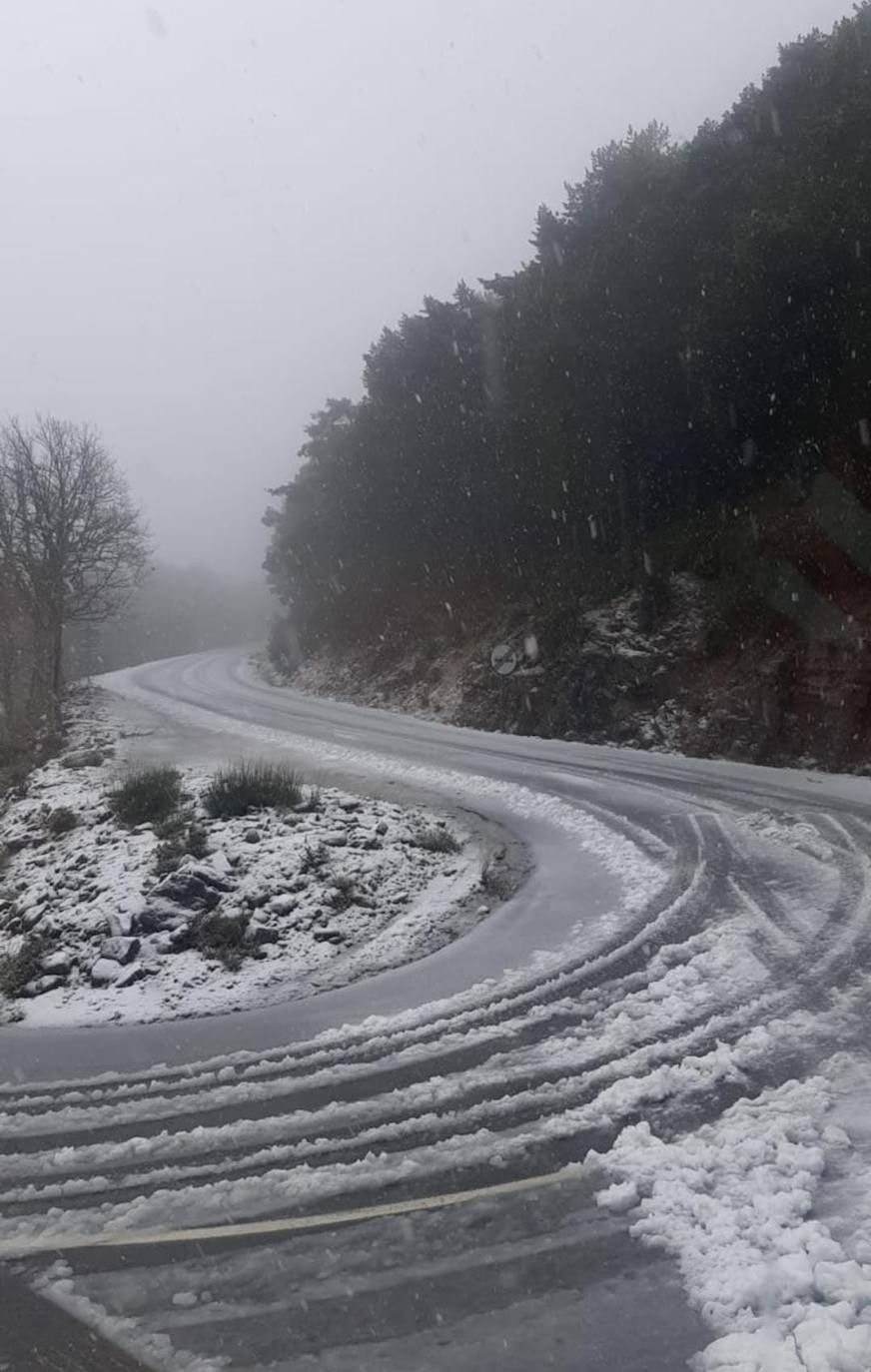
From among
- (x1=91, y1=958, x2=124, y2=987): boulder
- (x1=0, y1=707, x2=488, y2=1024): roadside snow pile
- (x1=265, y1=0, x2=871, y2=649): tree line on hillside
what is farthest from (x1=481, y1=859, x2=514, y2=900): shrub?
(x1=265, y1=0, x2=871, y2=649): tree line on hillside

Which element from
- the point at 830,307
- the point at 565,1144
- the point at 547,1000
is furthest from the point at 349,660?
the point at 565,1144

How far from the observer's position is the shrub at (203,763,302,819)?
13.0 m

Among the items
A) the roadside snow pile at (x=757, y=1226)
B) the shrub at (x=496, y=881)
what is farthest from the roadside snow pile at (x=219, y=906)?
the roadside snow pile at (x=757, y=1226)

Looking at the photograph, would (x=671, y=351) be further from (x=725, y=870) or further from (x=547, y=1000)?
(x=547, y=1000)

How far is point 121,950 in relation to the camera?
936 centimetres

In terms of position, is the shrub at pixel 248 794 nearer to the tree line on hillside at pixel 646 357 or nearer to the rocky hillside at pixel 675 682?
the rocky hillside at pixel 675 682

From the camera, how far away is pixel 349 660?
34875mm

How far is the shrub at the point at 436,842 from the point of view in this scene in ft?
41.2

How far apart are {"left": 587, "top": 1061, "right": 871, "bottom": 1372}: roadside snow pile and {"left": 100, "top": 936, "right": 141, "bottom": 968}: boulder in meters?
5.88

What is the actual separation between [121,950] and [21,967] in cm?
109

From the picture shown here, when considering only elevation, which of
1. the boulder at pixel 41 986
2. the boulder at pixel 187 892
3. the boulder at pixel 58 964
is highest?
the boulder at pixel 187 892

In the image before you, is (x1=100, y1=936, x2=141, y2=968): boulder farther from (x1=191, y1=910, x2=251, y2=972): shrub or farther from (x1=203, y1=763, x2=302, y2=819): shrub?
(x1=203, y1=763, x2=302, y2=819): shrub

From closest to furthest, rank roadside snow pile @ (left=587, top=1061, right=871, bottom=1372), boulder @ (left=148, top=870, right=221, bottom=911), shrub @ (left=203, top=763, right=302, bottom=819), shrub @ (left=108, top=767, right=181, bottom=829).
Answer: roadside snow pile @ (left=587, top=1061, right=871, bottom=1372)
boulder @ (left=148, top=870, right=221, bottom=911)
shrub @ (left=203, top=763, right=302, bottom=819)
shrub @ (left=108, top=767, right=181, bottom=829)

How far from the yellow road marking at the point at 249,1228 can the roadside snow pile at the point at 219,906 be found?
359 cm
